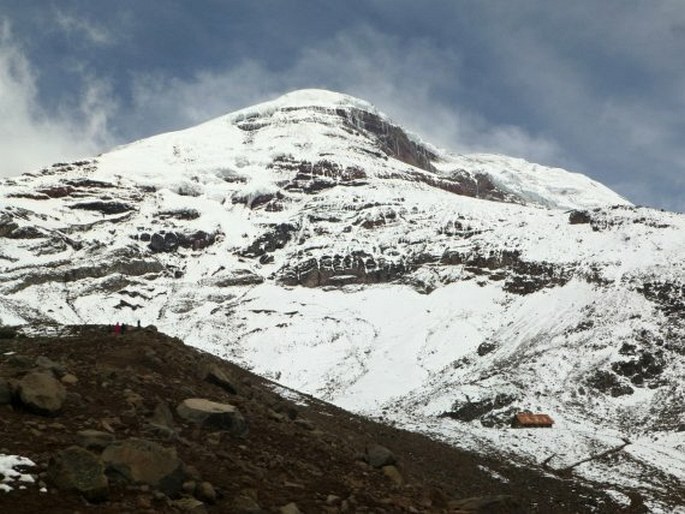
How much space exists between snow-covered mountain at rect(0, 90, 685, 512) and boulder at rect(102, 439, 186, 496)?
92.5 feet

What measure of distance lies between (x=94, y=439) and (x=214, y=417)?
3421 mm

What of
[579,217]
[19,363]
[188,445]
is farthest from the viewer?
[579,217]

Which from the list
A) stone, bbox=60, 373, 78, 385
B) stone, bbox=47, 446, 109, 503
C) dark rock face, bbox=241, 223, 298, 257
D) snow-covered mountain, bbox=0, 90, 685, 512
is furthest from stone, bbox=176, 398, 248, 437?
dark rock face, bbox=241, 223, 298, 257

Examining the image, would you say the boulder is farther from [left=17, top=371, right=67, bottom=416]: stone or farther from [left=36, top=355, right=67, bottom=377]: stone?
[left=36, top=355, right=67, bottom=377]: stone

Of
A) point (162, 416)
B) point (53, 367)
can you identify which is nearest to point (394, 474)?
point (162, 416)

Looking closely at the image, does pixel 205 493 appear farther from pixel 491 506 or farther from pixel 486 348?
pixel 486 348

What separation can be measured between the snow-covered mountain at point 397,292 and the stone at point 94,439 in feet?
93.6

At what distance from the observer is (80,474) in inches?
310

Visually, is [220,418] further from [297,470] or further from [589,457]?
[589,457]

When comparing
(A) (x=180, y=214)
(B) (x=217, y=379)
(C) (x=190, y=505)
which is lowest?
(C) (x=190, y=505)

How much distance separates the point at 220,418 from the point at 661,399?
172 ft

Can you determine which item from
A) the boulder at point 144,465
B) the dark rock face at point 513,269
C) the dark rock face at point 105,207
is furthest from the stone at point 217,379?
the dark rock face at point 105,207

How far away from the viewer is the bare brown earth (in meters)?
8.46

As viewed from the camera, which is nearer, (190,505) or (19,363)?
(190,505)
